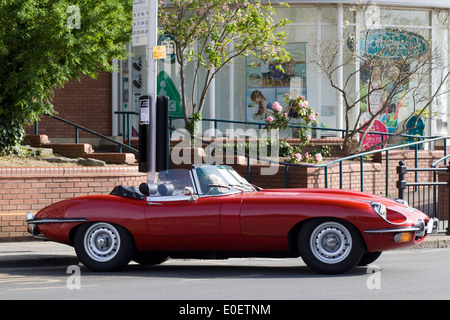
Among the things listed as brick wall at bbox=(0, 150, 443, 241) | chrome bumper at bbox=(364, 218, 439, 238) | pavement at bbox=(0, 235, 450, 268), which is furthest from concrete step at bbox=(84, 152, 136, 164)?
chrome bumper at bbox=(364, 218, 439, 238)

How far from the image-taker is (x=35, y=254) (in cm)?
1150

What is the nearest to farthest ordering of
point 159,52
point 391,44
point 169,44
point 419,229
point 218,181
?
point 419,229, point 218,181, point 159,52, point 391,44, point 169,44

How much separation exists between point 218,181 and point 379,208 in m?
2.01

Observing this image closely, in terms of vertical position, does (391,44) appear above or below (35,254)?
above

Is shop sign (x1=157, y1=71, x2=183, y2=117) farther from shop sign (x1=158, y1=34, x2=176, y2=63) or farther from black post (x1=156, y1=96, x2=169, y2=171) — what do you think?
black post (x1=156, y1=96, x2=169, y2=171)

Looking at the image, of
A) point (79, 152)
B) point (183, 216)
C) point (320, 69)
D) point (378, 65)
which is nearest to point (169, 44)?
point (320, 69)

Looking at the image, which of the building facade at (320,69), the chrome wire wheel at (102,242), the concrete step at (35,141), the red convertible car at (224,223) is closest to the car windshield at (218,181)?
the red convertible car at (224,223)

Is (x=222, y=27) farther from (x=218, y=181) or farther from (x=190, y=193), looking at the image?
(x=190, y=193)

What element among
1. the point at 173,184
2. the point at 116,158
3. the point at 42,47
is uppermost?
the point at 42,47

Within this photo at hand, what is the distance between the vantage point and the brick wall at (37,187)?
1327 centimetres

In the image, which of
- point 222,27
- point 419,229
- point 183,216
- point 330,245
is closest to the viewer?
point 330,245

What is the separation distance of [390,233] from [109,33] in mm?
8678

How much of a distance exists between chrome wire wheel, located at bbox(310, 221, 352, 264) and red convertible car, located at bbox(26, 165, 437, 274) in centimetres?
1
